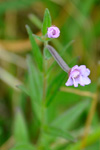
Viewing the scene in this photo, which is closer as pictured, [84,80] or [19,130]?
[84,80]

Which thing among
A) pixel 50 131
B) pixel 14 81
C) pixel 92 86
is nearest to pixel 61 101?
pixel 92 86

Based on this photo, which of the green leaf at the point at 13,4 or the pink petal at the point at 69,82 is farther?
the green leaf at the point at 13,4

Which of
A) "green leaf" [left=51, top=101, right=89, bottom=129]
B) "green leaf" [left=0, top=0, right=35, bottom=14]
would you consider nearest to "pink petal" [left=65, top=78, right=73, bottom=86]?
"green leaf" [left=51, top=101, right=89, bottom=129]

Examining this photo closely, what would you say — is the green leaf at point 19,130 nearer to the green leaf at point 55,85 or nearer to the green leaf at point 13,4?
the green leaf at point 55,85

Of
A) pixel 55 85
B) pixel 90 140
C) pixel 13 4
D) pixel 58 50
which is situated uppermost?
pixel 13 4

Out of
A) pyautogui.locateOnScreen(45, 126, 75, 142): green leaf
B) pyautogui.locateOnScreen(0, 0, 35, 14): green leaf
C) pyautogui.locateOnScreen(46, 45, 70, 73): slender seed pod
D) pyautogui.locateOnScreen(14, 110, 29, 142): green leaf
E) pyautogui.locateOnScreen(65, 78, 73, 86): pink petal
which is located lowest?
pyautogui.locateOnScreen(14, 110, 29, 142): green leaf

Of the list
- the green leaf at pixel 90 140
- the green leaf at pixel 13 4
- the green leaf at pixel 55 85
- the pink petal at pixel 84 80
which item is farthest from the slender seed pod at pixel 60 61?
the green leaf at pixel 13 4

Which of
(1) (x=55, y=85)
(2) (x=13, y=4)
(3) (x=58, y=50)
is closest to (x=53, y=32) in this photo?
(1) (x=55, y=85)

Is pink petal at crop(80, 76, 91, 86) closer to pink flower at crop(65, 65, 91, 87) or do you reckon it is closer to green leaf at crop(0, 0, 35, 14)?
pink flower at crop(65, 65, 91, 87)

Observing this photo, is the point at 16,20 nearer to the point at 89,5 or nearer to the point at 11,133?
the point at 89,5

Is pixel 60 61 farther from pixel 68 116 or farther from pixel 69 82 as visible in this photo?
pixel 68 116
